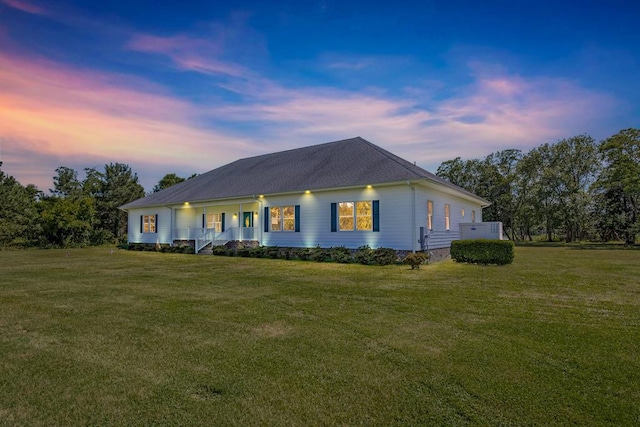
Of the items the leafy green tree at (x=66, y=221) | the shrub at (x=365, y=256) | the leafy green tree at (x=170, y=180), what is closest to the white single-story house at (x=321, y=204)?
the shrub at (x=365, y=256)

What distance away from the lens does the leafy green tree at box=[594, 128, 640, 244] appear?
27.7m

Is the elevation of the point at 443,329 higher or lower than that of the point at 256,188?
lower

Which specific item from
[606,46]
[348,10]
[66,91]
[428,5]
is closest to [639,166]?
[606,46]

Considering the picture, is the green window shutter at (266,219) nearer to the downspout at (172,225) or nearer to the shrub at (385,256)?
the shrub at (385,256)

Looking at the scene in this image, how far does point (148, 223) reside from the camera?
26.8 meters

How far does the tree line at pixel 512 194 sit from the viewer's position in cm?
2895

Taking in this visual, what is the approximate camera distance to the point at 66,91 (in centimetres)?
1494

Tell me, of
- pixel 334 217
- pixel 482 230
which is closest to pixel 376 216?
pixel 334 217

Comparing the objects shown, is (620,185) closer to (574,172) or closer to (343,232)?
(574,172)

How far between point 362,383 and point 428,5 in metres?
14.1

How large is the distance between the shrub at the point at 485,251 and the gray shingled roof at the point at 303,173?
10.6 ft

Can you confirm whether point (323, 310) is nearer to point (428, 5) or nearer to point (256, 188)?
point (428, 5)

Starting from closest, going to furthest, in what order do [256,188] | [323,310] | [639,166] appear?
[323,310] < [256,188] < [639,166]

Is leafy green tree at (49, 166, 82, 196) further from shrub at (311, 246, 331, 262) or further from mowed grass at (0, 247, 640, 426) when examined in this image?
mowed grass at (0, 247, 640, 426)
